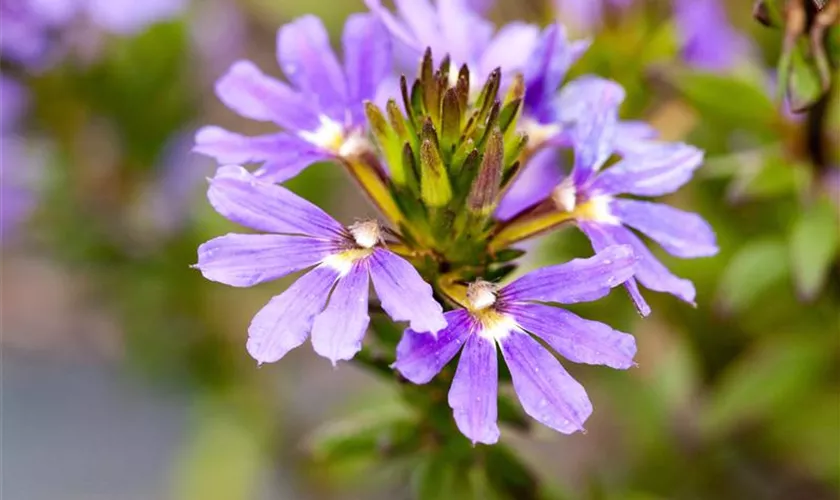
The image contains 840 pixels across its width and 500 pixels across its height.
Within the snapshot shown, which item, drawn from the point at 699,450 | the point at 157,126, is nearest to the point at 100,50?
the point at 157,126

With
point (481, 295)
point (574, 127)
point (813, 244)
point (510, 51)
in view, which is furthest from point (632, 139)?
point (813, 244)

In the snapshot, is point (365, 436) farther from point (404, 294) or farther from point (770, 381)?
point (770, 381)

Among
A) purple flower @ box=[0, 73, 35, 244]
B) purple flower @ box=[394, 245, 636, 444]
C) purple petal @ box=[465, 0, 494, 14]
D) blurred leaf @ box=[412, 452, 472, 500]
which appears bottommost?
blurred leaf @ box=[412, 452, 472, 500]

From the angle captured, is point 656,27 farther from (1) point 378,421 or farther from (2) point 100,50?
(2) point 100,50

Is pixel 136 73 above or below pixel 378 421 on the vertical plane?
above

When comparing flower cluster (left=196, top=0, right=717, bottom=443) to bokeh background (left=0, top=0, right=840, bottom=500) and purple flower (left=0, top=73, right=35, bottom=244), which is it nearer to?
bokeh background (left=0, top=0, right=840, bottom=500)

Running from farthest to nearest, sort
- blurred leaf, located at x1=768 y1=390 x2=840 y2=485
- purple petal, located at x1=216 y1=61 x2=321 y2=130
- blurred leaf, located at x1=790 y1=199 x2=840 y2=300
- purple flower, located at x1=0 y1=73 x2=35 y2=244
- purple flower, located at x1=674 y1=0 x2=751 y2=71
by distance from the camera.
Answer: purple flower, located at x1=0 y1=73 x2=35 y2=244, blurred leaf, located at x1=768 y1=390 x2=840 y2=485, purple flower, located at x1=674 y1=0 x2=751 y2=71, blurred leaf, located at x1=790 y1=199 x2=840 y2=300, purple petal, located at x1=216 y1=61 x2=321 y2=130

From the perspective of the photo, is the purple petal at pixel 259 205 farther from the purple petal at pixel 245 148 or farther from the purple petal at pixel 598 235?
the purple petal at pixel 598 235

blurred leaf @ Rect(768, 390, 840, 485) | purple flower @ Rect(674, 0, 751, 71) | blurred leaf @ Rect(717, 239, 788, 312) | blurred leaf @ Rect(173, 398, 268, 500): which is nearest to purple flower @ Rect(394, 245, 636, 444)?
blurred leaf @ Rect(717, 239, 788, 312)
